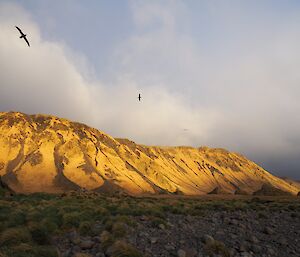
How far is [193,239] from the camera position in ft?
44.9

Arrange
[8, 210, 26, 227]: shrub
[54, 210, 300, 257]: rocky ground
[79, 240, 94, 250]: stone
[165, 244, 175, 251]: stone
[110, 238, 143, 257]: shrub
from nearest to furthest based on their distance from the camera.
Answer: [110, 238, 143, 257]: shrub
[54, 210, 300, 257]: rocky ground
[165, 244, 175, 251]: stone
[79, 240, 94, 250]: stone
[8, 210, 26, 227]: shrub

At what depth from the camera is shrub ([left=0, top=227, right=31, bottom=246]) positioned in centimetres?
1228

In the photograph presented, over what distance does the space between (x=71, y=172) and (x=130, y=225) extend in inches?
4241

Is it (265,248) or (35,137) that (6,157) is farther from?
(265,248)

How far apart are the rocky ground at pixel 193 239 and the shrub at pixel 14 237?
1173 millimetres

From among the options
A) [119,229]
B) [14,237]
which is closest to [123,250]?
[119,229]

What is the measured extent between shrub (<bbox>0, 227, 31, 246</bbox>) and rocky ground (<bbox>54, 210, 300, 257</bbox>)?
1173 millimetres

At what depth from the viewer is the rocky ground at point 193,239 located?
12.2m

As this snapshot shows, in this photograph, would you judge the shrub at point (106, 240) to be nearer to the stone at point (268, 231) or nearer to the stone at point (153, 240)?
the stone at point (153, 240)

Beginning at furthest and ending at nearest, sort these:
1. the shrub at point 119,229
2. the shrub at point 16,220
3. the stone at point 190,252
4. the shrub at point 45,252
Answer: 1. the shrub at point 16,220
2. the shrub at point 119,229
3. the stone at point 190,252
4. the shrub at point 45,252

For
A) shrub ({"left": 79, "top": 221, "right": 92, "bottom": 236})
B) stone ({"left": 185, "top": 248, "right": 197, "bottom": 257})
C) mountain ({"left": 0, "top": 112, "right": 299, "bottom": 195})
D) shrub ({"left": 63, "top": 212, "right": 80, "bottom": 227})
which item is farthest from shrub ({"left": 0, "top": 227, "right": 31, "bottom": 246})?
mountain ({"left": 0, "top": 112, "right": 299, "bottom": 195})

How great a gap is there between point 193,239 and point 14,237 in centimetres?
676

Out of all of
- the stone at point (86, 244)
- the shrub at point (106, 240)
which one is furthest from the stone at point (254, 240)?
the stone at point (86, 244)

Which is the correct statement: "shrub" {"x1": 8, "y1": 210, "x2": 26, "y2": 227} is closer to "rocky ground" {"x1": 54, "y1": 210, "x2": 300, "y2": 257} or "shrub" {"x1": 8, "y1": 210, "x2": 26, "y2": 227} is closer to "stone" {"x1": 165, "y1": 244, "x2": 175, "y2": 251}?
"rocky ground" {"x1": 54, "y1": 210, "x2": 300, "y2": 257}
